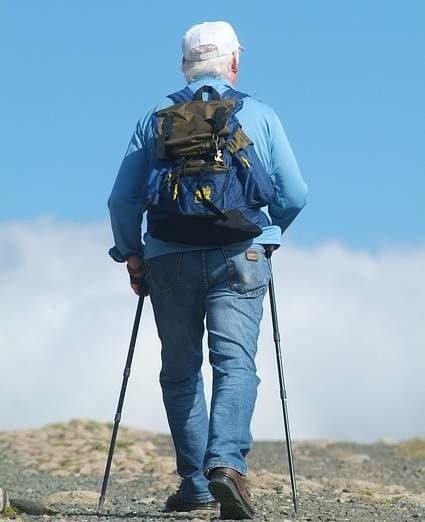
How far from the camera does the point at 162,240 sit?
25.8 feet

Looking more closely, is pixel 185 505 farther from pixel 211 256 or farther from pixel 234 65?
pixel 234 65

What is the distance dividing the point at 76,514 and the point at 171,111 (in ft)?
7.76

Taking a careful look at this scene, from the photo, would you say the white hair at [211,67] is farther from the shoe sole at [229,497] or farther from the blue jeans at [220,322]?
the shoe sole at [229,497]

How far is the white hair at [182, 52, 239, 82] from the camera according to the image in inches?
319

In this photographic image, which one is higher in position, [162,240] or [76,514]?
[162,240]

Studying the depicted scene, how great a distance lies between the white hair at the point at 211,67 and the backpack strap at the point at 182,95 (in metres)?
0.10

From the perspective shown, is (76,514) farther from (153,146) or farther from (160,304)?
(153,146)

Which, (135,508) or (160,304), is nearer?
(160,304)

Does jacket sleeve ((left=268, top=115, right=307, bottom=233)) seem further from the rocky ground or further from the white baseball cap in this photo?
the rocky ground

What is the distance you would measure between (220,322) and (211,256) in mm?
355

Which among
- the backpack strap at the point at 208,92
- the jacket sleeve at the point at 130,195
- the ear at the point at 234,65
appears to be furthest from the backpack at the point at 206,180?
the ear at the point at 234,65

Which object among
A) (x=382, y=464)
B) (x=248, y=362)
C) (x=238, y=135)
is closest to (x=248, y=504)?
(x=248, y=362)

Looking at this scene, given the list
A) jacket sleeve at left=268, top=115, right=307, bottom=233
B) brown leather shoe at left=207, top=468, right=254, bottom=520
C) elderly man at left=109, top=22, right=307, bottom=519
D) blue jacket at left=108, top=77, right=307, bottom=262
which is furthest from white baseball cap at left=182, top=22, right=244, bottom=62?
brown leather shoe at left=207, top=468, right=254, bottom=520

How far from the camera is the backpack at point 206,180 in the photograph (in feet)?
25.0
